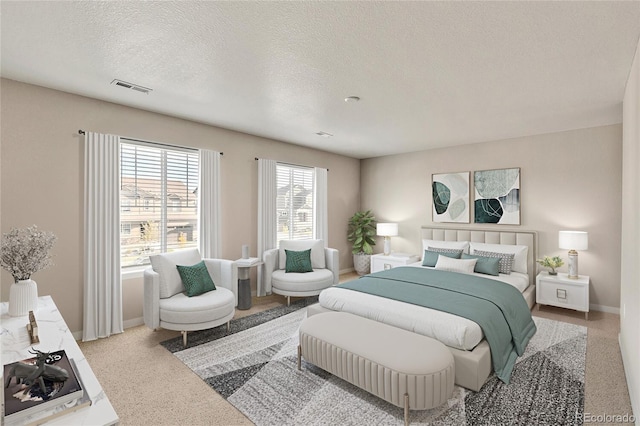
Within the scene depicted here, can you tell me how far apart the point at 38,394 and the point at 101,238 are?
273 centimetres

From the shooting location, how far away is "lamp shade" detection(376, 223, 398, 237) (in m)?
6.16

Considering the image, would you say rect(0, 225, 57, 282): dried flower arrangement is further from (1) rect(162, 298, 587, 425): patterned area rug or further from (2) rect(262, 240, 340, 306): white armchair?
(2) rect(262, 240, 340, 306): white armchair

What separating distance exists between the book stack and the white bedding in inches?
91.9

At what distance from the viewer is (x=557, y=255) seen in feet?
15.3

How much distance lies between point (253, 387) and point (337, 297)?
123cm

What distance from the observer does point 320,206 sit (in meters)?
6.20

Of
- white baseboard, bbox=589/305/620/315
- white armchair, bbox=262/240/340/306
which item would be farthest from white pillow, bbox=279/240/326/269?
white baseboard, bbox=589/305/620/315

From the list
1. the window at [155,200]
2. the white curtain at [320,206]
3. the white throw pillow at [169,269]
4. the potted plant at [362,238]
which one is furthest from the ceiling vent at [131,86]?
the potted plant at [362,238]

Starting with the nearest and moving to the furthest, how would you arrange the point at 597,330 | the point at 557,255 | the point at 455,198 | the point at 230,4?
1. the point at 230,4
2. the point at 597,330
3. the point at 557,255
4. the point at 455,198

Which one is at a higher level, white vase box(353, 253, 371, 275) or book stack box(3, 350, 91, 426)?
book stack box(3, 350, 91, 426)

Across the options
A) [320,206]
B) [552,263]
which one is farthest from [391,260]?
[552,263]

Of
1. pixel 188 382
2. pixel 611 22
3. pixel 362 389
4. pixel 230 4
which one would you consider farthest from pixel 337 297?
pixel 611 22

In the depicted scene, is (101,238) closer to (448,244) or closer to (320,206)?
(320,206)

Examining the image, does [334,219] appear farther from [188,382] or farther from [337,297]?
[188,382]
